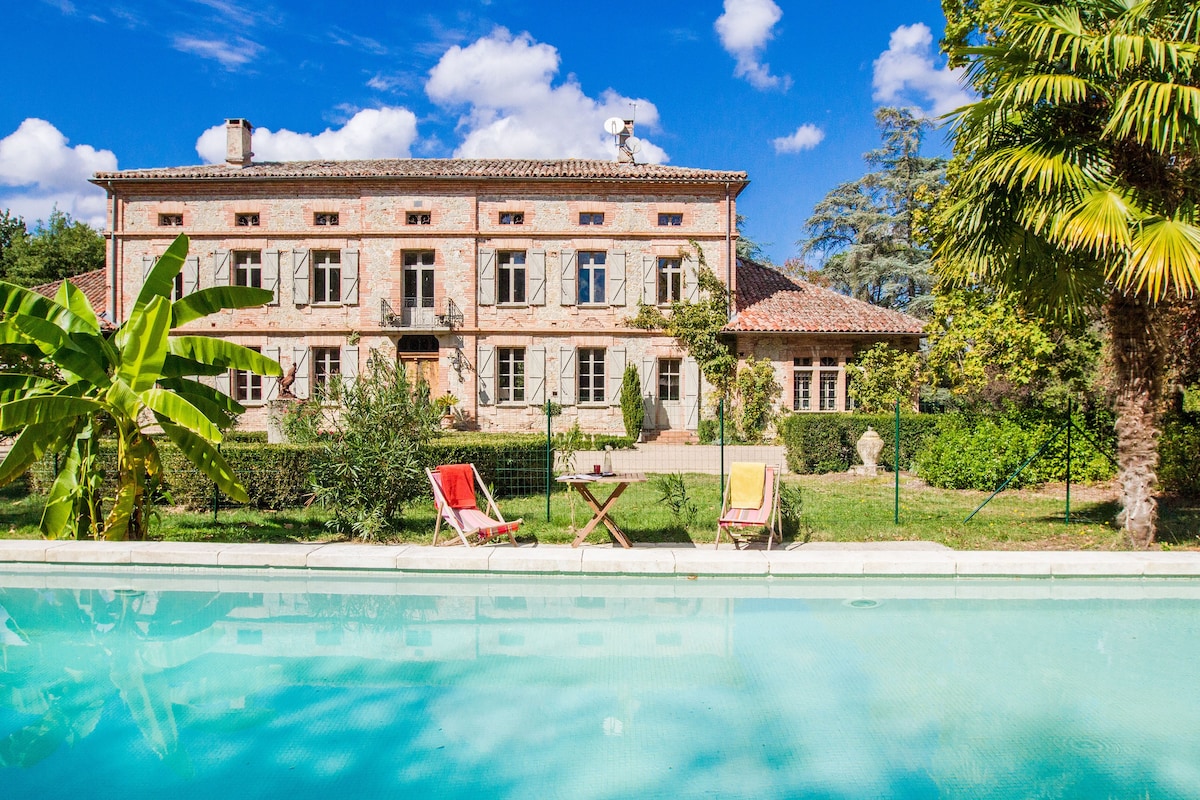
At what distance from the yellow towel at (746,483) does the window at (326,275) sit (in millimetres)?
17185

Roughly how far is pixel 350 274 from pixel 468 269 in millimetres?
3541

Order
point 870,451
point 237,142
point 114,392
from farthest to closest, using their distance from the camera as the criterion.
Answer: point 237,142, point 870,451, point 114,392

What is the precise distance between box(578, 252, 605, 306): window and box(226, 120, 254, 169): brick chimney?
36.6 ft

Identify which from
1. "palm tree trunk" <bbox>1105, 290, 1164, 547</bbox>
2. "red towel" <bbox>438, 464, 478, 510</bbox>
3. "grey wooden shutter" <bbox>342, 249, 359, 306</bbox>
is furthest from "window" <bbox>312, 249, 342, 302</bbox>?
"palm tree trunk" <bbox>1105, 290, 1164, 547</bbox>

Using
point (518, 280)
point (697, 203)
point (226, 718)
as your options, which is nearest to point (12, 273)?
point (518, 280)

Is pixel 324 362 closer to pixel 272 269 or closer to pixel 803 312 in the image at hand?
pixel 272 269

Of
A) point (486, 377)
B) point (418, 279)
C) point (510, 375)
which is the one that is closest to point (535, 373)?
point (510, 375)

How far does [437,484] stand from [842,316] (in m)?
16.4

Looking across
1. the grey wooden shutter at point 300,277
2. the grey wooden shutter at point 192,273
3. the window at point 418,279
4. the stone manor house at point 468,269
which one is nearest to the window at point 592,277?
the stone manor house at point 468,269

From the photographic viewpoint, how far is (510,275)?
2205 centimetres

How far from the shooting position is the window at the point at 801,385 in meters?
21.0

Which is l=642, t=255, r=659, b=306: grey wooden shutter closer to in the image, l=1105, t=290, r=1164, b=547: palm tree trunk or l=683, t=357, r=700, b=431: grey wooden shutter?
l=683, t=357, r=700, b=431: grey wooden shutter

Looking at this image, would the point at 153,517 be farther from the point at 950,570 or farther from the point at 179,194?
the point at 179,194

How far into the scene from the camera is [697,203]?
70.9 feet
